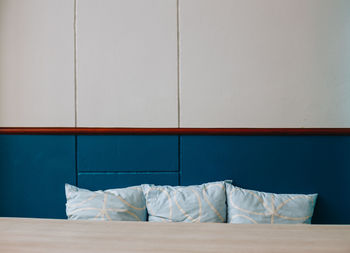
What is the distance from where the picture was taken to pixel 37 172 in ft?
7.73

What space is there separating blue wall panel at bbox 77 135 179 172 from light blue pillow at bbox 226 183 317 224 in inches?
18.8

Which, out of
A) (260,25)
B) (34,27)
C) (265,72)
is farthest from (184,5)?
(34,27)

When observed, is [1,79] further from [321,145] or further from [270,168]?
[321,145]

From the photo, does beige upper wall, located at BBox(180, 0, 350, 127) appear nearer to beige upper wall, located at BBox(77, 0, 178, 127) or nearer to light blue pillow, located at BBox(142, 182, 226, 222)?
beige upper wall, located at BBox(77, 0, 178, 127)

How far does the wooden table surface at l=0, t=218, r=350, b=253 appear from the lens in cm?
57

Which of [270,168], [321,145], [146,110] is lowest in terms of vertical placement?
[270,168]

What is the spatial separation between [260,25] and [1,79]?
6.17ft

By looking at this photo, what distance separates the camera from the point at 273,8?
2303mm

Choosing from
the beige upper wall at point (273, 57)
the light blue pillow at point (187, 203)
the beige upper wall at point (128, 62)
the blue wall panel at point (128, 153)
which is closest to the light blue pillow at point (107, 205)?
the light blue pillow at point (187, 203)

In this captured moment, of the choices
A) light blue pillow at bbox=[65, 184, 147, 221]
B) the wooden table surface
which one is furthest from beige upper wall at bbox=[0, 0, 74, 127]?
the wooden table surface

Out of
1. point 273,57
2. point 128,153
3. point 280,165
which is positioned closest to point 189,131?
point 128,153

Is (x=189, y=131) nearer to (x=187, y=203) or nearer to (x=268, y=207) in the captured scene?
(x=187, y=203)

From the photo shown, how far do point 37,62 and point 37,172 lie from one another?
2.56 ft

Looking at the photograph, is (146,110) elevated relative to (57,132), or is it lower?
elevated
